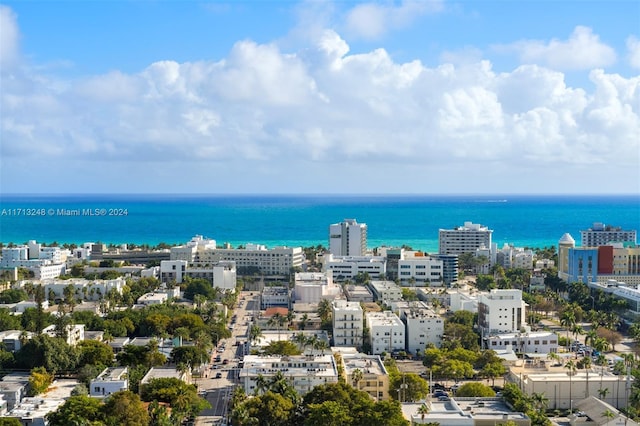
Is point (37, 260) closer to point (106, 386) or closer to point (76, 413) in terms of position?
point (106, 386)

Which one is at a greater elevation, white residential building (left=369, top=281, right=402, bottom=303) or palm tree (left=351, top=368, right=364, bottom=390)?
white residential building (left=369, top=281, right=402, bottom=303)

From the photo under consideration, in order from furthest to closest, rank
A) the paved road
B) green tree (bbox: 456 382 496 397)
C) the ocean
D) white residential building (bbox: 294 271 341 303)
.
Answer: the ocean, white residential building (bbox: 294 271 341 303), green tree (bbox: 456 382 496 397), the paved road

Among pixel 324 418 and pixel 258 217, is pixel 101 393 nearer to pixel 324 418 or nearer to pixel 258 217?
pixel 324 418

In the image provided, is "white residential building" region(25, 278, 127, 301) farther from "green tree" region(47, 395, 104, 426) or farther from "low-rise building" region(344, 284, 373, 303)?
"green tree" region(47, 395, 104, 426)

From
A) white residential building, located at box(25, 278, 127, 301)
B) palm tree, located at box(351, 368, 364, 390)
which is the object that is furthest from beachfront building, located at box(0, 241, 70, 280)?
palm tree, located at box(351, 368, 364, 390)

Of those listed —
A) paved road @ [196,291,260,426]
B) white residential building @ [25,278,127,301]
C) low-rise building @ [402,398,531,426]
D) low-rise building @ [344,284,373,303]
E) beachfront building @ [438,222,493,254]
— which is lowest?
paved road @ [196,291,260,426]

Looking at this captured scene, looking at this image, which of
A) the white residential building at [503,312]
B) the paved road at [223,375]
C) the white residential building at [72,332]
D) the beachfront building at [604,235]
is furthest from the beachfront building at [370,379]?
the beachfront building at [604,235]

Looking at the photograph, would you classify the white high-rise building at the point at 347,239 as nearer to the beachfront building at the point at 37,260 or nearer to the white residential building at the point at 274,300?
the white residential building at the point at 274,300
